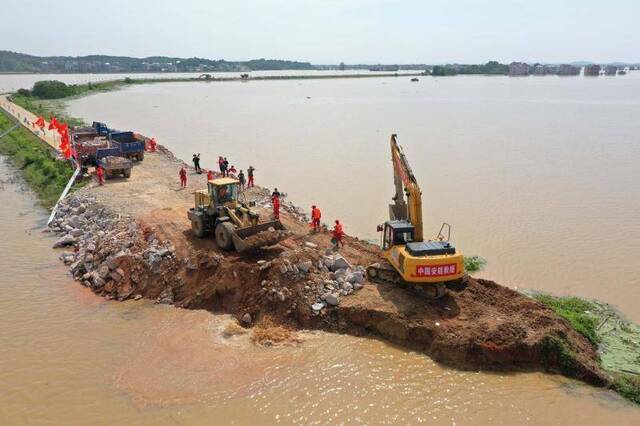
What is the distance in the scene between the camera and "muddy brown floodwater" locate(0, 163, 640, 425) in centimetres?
1005

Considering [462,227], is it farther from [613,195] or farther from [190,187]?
[190,187]

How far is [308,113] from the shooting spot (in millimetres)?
63281

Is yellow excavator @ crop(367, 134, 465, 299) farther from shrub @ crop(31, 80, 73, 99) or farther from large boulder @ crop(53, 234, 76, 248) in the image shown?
shrub @ crop(31, 80, 73, 99)

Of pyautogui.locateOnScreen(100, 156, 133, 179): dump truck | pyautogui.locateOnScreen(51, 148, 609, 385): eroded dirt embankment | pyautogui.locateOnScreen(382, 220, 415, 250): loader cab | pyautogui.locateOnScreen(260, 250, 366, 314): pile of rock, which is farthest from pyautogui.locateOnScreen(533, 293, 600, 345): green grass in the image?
pyautogui.locateOnScreen(100, 156, 133, 179): dump truck

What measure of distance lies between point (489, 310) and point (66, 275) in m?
13.2

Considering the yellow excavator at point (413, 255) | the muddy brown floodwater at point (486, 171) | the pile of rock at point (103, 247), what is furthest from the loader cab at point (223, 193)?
the muddy brown floodwater at point (486, 171)

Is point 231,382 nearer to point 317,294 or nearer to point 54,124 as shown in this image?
point 317,294

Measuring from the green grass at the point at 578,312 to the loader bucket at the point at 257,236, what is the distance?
7.78 m

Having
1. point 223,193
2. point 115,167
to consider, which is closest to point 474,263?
point 223,193

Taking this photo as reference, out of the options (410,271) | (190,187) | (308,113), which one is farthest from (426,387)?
(308,113)

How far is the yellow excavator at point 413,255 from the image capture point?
12.2m

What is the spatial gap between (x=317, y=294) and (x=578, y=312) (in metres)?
7.12

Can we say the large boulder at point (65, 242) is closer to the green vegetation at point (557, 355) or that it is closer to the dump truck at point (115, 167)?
the dump truck at point (115, 167)

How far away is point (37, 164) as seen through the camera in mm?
31078
